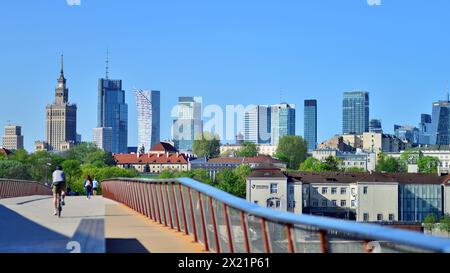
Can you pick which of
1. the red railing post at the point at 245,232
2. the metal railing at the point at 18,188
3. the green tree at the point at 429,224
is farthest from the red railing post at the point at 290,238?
the metal railing at the point at 18,188

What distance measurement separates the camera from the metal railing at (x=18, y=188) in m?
47.3

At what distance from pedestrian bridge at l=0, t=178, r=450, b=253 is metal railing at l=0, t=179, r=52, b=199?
56.0ft

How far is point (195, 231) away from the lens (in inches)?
690

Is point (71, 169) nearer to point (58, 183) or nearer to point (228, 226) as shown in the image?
point (58, 183)

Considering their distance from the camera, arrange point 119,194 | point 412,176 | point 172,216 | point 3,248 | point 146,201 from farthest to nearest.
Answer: point 412,176 → point 119,194 → point 146,201 → point 172,216 → point 3,248

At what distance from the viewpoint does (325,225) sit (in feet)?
25.8

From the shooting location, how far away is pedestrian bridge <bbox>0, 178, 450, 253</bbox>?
725 centimetres

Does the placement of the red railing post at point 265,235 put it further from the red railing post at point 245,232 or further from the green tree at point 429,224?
the green tree at point 429,224

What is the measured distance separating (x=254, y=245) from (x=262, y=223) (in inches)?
25.4

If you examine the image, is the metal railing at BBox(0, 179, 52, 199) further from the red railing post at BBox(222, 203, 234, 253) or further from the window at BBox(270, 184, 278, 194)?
the red railing post at BBox(222, 203, 234, 253)

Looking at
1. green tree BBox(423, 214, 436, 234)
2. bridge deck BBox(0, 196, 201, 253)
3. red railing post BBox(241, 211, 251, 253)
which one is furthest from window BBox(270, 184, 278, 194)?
red railing post BBox(241, 211, 251, 253)

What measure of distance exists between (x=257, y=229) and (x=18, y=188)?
44.9 m
